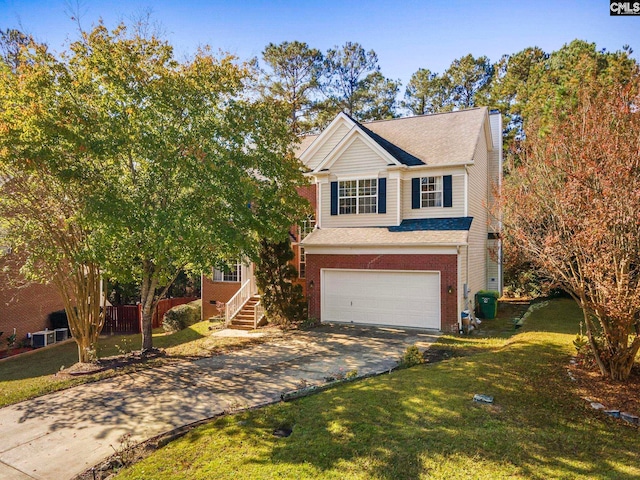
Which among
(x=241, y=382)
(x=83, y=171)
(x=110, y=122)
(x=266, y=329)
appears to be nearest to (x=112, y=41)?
(x=110, y=122)

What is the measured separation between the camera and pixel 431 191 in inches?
675

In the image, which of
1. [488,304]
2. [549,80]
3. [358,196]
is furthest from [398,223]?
[549,80]

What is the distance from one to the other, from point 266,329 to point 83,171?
916 cm

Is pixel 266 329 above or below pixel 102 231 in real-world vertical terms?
below

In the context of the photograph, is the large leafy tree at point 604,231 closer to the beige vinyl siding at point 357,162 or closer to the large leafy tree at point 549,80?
the large leafy tree at point 549,80

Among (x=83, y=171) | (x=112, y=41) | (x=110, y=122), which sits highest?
(x=112, y=41)

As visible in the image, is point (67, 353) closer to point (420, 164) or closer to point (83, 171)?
point (83, 171)

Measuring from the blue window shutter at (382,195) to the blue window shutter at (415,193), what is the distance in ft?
3.83

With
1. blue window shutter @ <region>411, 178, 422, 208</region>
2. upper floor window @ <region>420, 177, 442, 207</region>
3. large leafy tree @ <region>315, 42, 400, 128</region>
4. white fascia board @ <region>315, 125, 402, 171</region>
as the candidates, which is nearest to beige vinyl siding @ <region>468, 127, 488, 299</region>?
upper floor window @ <region>420, 177, 442, 207</region>

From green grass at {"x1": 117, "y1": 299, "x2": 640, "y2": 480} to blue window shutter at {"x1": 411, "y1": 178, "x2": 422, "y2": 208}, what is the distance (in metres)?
9.59

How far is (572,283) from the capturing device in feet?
25.5

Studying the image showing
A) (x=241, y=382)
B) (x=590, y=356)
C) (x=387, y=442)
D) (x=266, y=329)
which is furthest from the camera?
(x=266, y=329)

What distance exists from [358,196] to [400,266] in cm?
417

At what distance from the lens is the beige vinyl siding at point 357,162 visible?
1753 cm
